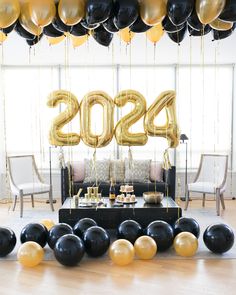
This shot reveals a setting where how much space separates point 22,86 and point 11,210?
90.1 inches

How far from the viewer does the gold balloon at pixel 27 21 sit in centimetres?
315

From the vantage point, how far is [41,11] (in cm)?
302

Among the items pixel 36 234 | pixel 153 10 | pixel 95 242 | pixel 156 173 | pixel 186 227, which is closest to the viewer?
pixel 153 10

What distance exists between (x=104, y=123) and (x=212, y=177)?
335cm

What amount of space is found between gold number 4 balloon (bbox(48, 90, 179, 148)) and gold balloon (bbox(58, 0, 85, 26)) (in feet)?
2.46

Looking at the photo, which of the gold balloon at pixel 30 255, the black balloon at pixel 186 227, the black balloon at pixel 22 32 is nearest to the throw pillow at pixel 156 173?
the black balloon at pixel 186 227

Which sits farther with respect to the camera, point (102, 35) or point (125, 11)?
point (102, 35)

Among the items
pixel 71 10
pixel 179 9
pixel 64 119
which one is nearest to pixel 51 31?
pixel 71 10

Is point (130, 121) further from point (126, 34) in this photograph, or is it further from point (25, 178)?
point (25, 178)

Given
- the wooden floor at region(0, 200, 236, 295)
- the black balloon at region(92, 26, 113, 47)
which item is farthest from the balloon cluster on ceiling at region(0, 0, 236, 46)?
the wooden floor at region(0, 200, 236, 295)

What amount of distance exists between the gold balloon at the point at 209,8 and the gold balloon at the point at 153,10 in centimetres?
27

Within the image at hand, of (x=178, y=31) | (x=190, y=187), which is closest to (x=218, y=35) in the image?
(x=178, y=31)

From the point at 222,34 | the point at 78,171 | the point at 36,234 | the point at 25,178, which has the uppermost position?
the point at 222,34

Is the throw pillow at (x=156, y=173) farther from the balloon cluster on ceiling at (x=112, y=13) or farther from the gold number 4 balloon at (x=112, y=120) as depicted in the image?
the balloon cluster on ceiling at (x=112, y=13)
